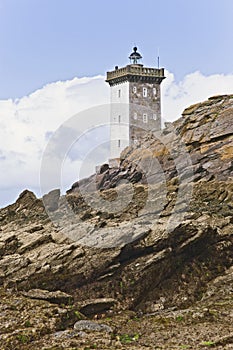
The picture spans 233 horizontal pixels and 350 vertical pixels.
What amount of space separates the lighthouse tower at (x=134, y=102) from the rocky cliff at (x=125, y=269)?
1457 inches

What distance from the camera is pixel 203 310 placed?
90.4ft

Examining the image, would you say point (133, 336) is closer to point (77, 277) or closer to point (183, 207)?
point (77, 277)

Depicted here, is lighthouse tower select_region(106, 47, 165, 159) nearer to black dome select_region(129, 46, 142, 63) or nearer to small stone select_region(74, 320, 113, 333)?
black dome select_region(129, 46, 142, 63)

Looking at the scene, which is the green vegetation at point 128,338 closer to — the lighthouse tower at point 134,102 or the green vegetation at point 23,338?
the green vegetation at point 23,338

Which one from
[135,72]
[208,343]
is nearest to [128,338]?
[208,343]

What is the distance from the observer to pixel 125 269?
3069 centimetres

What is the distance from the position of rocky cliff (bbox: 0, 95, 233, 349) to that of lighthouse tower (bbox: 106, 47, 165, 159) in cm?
3701

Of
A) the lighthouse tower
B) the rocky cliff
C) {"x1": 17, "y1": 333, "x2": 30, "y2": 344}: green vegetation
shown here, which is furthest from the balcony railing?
{"x1": 17, "y1": 333, "x2": 30, "y2": 344}: green vegetation

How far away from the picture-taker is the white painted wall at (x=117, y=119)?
78.6 m

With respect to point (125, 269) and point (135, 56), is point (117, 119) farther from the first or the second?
point (125, 269)

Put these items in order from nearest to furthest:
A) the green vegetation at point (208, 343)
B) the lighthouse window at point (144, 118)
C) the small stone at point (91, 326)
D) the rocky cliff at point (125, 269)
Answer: the green vegetation at point (208, 343) < the rocky cliff at point (125, 269) < the small stone at point (91, 326) < the lighthouse window at point (144, 118)

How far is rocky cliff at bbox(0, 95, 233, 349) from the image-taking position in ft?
82.7

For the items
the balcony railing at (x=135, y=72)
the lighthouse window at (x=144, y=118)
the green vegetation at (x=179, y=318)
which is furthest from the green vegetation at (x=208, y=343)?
the balcony railing at (x=135, y=72)

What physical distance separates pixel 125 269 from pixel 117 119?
169 feet
